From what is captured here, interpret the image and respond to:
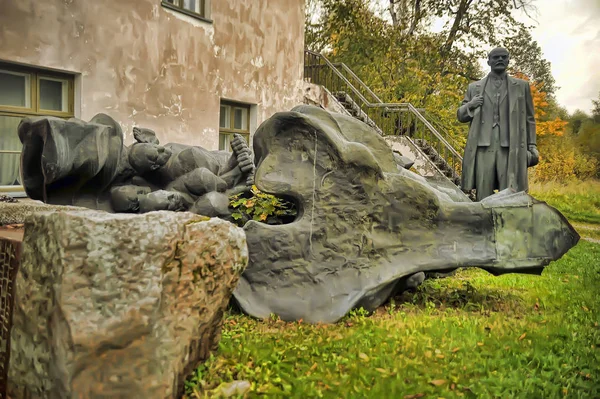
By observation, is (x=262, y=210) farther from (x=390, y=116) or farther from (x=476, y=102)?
(x=390, y=116)

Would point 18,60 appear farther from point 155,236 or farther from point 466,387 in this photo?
point 466,387

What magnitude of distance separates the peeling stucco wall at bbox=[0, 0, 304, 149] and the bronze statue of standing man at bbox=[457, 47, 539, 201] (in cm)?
488

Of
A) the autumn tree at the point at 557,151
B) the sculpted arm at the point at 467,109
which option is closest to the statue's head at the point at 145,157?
the sculpted arm at the point at 467,109

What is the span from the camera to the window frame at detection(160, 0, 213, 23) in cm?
917

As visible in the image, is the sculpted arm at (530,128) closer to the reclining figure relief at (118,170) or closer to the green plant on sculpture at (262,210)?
the green plant on sculpture at (262,210)

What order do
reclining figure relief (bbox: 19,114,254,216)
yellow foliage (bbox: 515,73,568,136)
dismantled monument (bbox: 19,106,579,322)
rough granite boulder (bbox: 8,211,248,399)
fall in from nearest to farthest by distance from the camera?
rough granite boulder (bbox: 8,211,248,399), dismantled monument (bbox: 19,106,579,322), reclining figure relief (bbox: 19,114,254,216), yellow foliage (bbox: 515,73,568,136)

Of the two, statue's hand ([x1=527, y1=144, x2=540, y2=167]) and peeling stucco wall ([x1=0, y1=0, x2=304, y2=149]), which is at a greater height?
peeling stucco wall ([x1=0, y1=0, x2=304, y2=149])

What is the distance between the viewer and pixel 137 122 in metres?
8.66

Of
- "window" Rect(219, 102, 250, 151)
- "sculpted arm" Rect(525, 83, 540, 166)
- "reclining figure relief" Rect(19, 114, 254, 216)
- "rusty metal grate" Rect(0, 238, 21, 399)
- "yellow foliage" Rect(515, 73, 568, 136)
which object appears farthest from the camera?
"yellow foliage" Rect(515, 73, 568, 136)

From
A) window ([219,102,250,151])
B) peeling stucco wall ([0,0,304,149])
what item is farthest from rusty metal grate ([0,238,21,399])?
window ([219,102,250,151])

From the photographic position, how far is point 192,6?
32.6ft

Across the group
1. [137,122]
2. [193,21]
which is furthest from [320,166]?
[193,21]

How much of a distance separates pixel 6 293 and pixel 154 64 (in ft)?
21.9

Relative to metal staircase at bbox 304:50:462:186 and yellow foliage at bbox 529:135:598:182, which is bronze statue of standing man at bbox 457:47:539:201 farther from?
metal staircase at bbox 304:50:462:186
